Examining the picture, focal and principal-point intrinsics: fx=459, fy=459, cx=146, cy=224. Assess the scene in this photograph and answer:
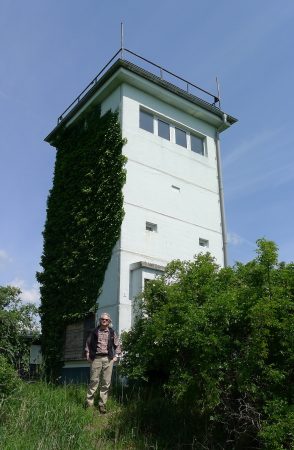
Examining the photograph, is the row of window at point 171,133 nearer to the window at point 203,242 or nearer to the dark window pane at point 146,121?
the dark window pane at point 146,121

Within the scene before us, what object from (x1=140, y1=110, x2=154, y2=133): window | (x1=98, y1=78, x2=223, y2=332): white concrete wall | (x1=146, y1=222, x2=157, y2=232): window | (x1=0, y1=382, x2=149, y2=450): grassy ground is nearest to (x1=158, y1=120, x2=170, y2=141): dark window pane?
(x1=98, y1=78, x2=223, y2=332): white concrete wall

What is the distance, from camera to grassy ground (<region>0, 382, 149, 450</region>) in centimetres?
684

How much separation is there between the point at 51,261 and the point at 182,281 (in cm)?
791

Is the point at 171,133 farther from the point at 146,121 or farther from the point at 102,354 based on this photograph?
the point at 102,354

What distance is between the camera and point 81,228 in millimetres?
15633

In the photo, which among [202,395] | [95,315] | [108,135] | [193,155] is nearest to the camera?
[202,395]

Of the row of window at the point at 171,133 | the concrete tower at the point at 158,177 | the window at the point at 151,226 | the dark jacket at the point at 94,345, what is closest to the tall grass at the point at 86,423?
the dark jacket at the point at 94,345

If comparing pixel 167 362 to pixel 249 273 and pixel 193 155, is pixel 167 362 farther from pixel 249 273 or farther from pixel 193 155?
pixel 193 155

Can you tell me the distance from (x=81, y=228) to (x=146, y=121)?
15.0 feet

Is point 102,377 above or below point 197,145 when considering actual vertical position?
below

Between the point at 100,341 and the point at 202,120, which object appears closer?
the point at 100,341

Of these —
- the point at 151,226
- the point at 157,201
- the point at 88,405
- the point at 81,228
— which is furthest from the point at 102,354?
the point at 157,201

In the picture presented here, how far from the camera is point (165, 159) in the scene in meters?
16.5

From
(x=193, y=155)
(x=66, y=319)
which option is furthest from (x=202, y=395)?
(x=193, y=155)
